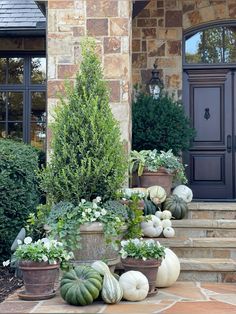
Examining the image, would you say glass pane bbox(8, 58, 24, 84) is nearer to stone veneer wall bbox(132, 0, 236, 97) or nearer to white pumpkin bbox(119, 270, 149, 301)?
stone veneer wall bbox(132, 0, 236, 97)

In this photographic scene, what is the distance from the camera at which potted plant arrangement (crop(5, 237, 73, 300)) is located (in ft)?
13.0

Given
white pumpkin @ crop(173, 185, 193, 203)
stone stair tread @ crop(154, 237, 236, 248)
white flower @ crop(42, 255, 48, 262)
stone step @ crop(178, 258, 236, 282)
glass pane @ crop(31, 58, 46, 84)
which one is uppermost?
glass pane @ crop(31, 58, 46, 84)

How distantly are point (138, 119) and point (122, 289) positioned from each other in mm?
3372

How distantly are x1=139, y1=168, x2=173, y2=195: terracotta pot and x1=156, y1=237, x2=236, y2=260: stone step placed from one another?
1.13 meters

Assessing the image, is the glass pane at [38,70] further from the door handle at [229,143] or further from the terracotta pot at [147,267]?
the terracotta pot at [147,267]

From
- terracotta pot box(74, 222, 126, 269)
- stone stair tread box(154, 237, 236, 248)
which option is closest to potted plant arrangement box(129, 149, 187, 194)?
stone stair tread box(154, 237, 236, 248)

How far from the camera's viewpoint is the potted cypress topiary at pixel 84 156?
14.7 feet

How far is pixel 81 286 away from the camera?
384cm

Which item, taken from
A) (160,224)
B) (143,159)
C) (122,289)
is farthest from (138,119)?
(122,289)

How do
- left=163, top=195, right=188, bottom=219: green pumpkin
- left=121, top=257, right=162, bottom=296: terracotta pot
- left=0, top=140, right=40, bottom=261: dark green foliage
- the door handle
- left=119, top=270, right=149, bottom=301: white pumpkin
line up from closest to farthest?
left=119, top=270, right=149, bottom=301: white pumpkin, left=121, top=257, right=162, bottom=296: terracotta pot, left=0, top=140, right=40, bottom=261: dark green foliage, left=163, top=195, right=188, bottom=219: green pumpkin, the door handle

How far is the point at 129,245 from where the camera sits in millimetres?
4320

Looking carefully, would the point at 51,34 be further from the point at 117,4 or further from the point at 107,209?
the point at 107,209

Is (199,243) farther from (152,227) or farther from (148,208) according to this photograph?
(148,208)

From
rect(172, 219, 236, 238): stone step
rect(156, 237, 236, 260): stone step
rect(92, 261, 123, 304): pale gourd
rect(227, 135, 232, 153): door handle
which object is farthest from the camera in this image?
rect(227, 135, 232, 153): door handle
